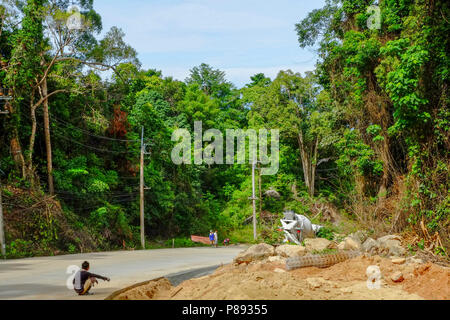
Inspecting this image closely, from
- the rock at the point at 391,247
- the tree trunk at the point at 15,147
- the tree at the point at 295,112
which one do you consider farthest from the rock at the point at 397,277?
the tree at the point at 295,112

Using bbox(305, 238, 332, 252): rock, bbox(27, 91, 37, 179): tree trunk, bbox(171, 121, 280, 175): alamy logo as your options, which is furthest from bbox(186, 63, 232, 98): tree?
bbox(305, 238, 332, 252): rock

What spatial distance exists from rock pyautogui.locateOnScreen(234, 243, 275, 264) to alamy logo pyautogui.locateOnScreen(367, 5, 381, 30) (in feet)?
42.0

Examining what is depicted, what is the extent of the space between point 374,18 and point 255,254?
1388 cm

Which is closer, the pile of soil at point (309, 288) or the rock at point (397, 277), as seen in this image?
the pile of soil at point (309, 288)

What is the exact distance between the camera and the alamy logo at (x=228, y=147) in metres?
47.2

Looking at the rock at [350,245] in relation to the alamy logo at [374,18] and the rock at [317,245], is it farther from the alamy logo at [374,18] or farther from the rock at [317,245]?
the alamy logo at [374,18]

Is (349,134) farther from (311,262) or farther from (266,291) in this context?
(266,291)

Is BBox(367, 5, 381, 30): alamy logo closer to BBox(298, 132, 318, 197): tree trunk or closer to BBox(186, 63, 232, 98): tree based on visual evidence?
BBox(298, 132, 318, 197): tree trunk

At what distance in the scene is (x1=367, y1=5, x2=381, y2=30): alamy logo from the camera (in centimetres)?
2202

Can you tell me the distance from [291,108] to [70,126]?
2313 cm

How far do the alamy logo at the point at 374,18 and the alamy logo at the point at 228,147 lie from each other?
22891 millimetres

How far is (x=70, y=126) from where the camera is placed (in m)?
33.4

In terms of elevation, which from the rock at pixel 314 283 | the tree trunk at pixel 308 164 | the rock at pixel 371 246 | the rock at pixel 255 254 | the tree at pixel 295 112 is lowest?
the rock at pixel 255 254

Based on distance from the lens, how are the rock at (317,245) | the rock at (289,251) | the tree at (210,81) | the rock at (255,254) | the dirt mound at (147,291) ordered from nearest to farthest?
1. the dirt mound at (147,291)
2. the rock at (255,254)
3. the rock at (289,251)
4. the rock at (317,245)
5. the tree at (210,81)
